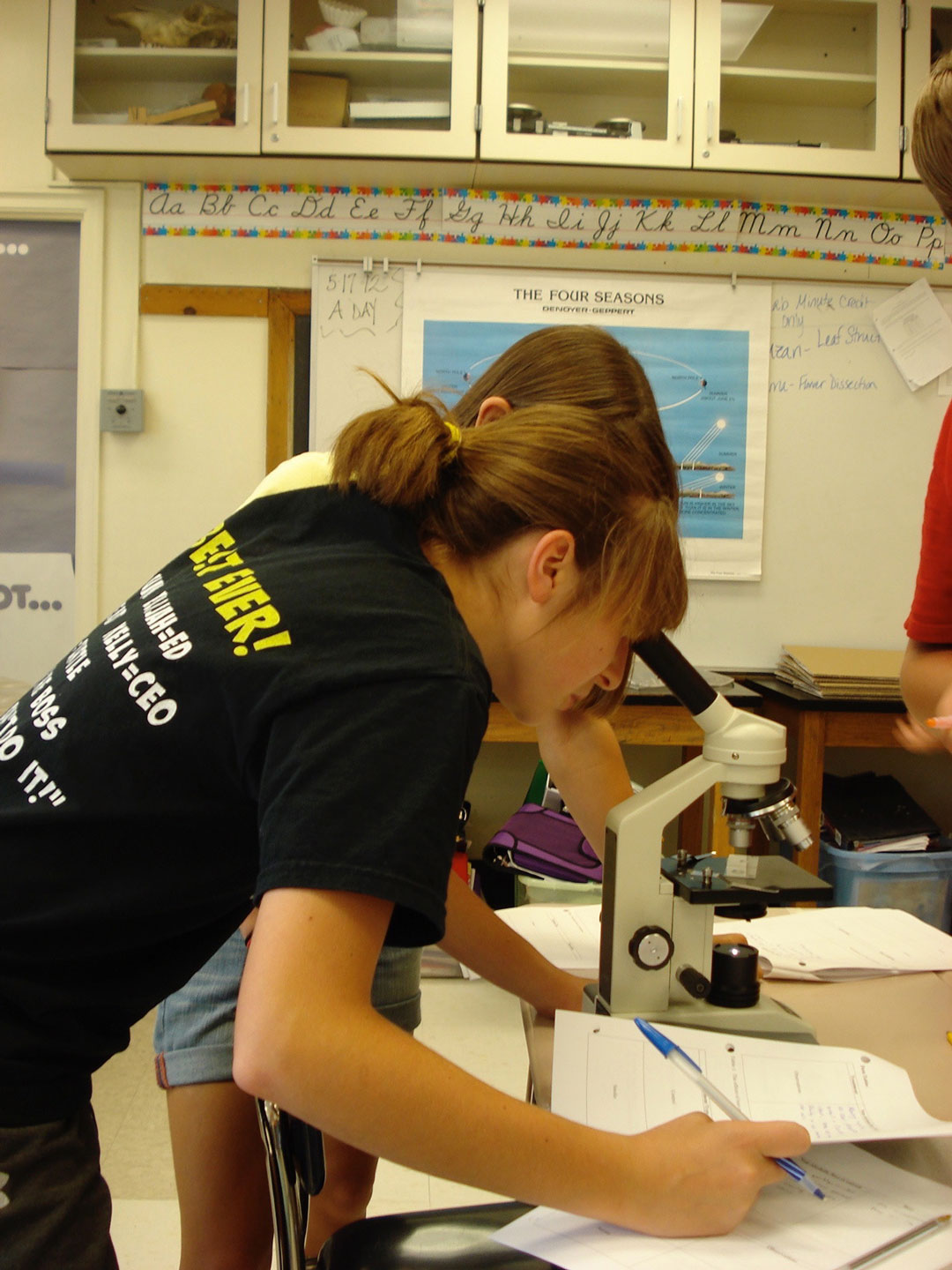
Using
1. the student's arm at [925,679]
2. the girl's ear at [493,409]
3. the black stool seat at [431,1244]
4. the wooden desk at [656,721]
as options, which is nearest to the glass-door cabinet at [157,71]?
the wooden desk at [656,721]

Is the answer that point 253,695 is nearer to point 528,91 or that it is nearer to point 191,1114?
point 191,1114

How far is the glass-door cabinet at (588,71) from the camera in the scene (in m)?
2.46

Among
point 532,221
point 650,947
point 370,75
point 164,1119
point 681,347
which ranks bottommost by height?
point 164,1119

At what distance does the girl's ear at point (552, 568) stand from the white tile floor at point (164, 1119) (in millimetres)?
780

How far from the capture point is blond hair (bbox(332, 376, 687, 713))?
74 centimetres

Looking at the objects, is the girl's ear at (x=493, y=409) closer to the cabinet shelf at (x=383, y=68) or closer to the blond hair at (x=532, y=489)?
the blond hair at (x=532, y=489)

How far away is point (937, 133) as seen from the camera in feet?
3.31

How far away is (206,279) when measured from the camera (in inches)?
108

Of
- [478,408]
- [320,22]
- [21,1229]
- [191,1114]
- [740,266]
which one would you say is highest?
[320,22]

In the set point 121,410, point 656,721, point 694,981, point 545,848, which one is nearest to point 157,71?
point 121,410

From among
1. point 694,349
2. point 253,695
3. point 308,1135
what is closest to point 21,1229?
point 308,1135

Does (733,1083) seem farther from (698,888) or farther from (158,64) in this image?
(158,64)

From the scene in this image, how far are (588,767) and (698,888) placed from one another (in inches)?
15.2

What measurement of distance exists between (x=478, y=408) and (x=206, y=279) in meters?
1.96
